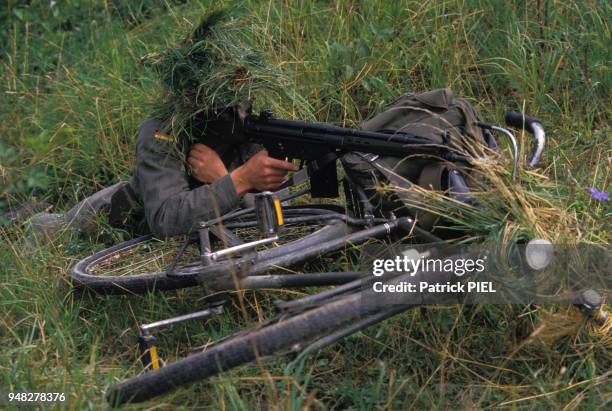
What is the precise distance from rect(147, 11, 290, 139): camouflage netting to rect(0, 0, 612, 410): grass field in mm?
130

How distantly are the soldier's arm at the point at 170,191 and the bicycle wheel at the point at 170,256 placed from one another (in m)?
0.11

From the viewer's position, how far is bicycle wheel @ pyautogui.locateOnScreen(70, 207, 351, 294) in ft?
11.2

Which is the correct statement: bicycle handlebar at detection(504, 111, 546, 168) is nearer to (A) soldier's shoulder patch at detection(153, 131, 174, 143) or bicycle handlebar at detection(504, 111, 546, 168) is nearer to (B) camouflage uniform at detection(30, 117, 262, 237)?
(B) camouflage uniform at detection(30, 117, 262, 237)

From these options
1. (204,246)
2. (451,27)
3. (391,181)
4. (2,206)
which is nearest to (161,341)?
(204,246)

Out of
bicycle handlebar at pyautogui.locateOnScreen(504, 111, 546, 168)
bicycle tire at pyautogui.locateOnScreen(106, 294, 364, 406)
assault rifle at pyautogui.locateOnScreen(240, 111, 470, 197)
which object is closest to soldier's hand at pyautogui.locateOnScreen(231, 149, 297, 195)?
assault rifle at pyautogui.locateOnScreen(240, 111, 470, 197)

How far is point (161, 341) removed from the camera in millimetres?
3715

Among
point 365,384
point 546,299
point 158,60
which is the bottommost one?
point 365,384

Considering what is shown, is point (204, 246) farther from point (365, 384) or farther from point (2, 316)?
point (2, 316)

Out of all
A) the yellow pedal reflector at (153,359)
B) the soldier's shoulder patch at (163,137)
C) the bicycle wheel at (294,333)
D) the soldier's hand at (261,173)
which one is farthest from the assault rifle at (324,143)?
the yellow pedal reflector at (153,359)

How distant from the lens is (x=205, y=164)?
3869 mm

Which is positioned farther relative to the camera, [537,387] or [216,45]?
[216,45]

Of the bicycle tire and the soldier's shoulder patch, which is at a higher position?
the soldier's shoulder patch

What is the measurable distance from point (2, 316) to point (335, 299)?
180cm

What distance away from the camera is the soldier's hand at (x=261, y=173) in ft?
12.1
